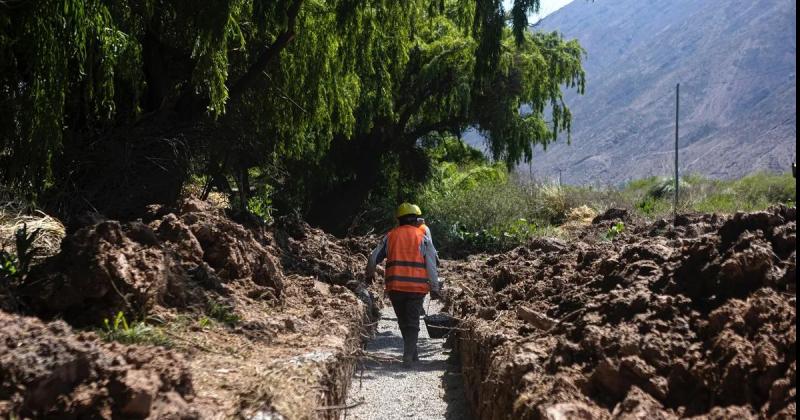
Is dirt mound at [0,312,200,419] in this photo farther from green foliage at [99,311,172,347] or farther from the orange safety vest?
the orange safety vest

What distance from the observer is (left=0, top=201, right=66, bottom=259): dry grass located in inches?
312

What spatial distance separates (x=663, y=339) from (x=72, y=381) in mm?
3012

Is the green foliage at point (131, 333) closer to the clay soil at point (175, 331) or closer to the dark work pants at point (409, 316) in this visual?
the clay soil at point (175, 331)

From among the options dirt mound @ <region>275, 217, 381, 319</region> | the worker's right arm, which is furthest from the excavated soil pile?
dirt mound @ <region>275, 217, 381, 319</region>

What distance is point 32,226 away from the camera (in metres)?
8.47

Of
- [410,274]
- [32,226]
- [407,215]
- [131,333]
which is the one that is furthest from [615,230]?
[131,333]

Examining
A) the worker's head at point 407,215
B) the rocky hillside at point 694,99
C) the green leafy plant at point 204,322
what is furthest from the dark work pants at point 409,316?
the rocky hillside at point 694,99

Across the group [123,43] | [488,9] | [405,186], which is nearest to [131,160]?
[123,43]

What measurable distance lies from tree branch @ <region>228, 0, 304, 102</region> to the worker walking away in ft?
10.6

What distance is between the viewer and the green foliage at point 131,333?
5.44m

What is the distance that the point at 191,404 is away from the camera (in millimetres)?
4488

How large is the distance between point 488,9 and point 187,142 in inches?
162

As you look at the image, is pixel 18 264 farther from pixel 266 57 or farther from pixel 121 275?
pixel 266 57

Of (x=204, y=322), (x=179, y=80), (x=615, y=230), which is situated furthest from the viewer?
(x=615, y=230)
